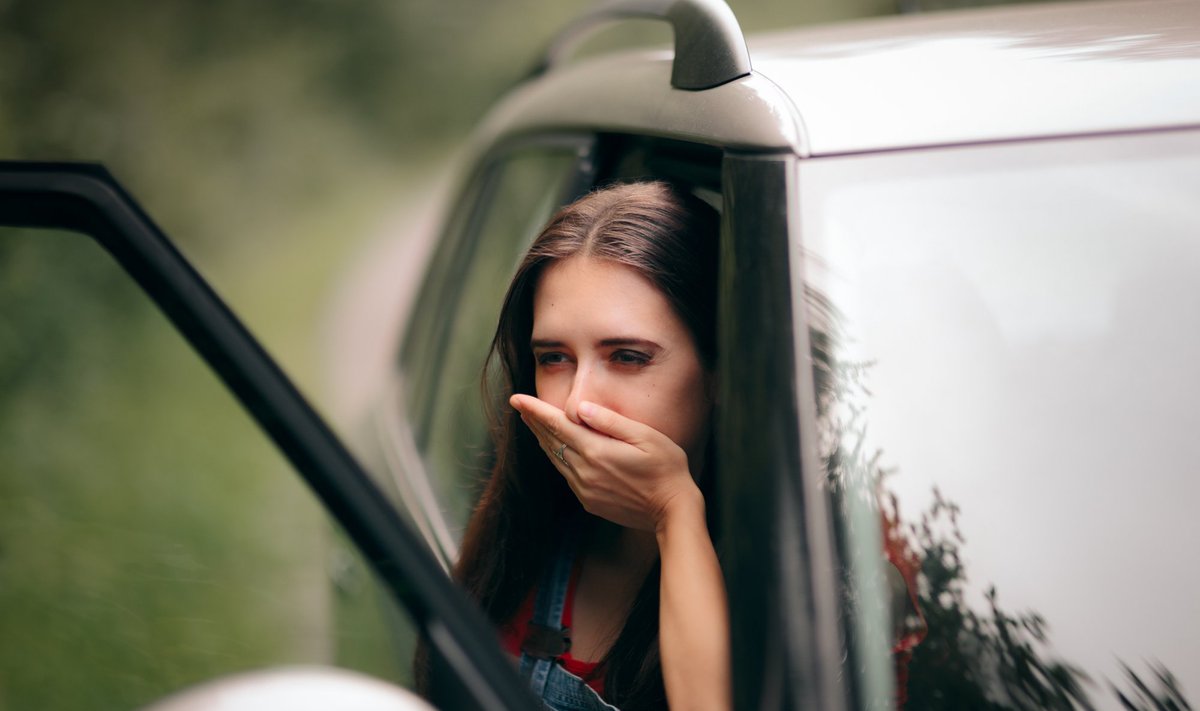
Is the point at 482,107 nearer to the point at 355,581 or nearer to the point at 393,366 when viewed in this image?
the point at 393,366

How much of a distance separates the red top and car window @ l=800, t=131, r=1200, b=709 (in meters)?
0.43

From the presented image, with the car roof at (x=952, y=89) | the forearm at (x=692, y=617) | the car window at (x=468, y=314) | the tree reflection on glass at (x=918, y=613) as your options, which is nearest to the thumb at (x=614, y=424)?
the forearm at (x=692, y=617)

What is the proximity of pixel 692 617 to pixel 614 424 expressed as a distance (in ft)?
0.83

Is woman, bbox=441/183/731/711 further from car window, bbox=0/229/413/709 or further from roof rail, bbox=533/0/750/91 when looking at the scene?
car window, bbox=0/229/413/709

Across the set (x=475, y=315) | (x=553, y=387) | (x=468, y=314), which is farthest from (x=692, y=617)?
(x=468, y=314)

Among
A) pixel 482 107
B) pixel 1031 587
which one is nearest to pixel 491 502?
pixel 1031 587

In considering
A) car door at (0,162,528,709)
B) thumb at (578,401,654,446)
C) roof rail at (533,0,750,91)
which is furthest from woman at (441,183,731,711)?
car door at (0,162,528,709)

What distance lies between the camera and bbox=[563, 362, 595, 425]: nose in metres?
1.45

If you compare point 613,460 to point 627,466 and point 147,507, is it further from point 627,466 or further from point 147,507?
point 147,507

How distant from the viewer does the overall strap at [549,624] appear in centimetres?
153

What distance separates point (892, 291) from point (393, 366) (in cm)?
232

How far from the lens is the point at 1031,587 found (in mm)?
1206

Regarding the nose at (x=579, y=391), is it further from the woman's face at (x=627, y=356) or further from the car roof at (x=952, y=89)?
the car roof at (x=952, y=89)

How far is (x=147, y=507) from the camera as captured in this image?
4.04 feet
